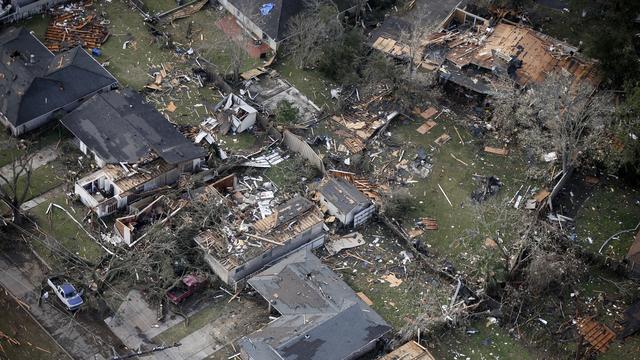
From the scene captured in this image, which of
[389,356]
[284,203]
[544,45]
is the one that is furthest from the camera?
[544,45]

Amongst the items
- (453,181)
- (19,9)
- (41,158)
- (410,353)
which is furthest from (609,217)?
(19,9)

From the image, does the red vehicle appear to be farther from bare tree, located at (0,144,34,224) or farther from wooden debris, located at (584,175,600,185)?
wooden debris, located at (584,175,600,185)

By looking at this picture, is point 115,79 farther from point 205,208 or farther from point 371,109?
point 371,109

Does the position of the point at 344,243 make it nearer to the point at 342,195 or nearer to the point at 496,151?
the point at 342,195

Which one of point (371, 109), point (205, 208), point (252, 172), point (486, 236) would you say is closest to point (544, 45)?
point (371, 109)

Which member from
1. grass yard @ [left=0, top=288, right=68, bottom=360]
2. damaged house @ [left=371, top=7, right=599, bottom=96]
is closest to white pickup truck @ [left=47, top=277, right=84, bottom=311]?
grass yard @ [left=0, top=288, right=68, bottom=360]

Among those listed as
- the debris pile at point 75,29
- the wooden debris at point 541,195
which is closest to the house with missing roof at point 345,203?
the wooden debris at point 541,195

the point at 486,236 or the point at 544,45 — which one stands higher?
the point at 544,45
